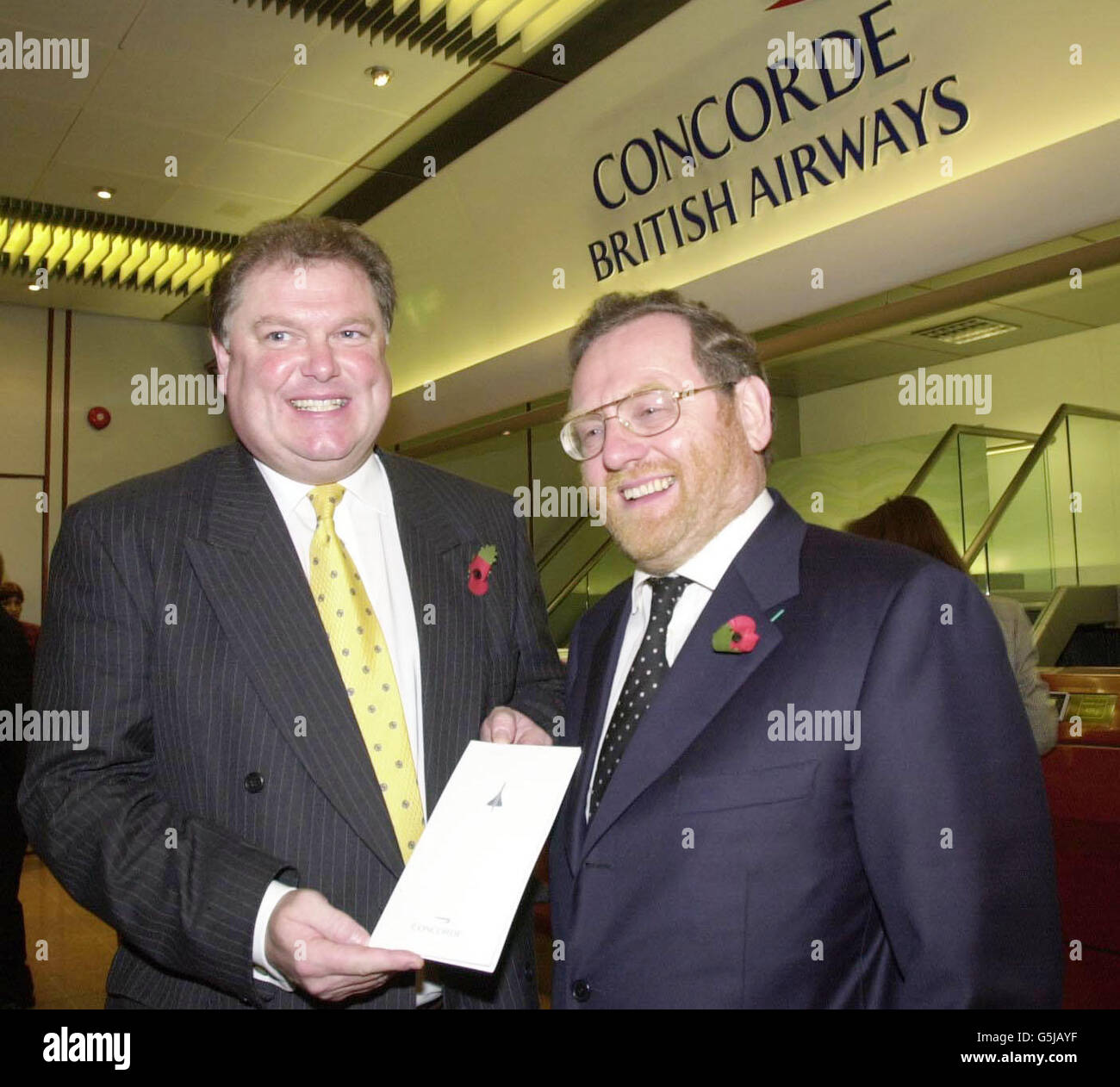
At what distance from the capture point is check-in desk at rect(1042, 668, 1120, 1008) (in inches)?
Answer: 135

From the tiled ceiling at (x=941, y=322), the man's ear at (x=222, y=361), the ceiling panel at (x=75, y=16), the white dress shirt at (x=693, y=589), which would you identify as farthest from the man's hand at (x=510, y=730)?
the ceiling panel at (x=75, y=16)

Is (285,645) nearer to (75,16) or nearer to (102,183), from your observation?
(75,16)

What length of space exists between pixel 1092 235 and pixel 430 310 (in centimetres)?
494

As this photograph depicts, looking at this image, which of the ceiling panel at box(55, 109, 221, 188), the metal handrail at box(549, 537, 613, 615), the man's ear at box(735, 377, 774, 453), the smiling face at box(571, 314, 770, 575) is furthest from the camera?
the metal handrail at box(549, 537, 613, 615)

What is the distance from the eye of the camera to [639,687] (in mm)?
1689

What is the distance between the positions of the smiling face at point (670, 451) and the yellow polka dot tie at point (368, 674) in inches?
18.8

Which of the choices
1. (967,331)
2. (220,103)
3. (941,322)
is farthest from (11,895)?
(967,331)

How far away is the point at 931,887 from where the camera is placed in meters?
1.40

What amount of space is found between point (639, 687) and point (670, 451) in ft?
1.41

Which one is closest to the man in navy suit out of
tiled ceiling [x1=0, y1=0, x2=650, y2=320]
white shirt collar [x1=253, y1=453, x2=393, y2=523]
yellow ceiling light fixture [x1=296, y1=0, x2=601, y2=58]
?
white shirt collar [x1=253, y1=453, x2=393, y2=523]

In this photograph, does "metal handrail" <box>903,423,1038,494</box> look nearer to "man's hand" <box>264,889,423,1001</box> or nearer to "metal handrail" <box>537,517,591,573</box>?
"metal handrail" <box>537,517,591,573</box>

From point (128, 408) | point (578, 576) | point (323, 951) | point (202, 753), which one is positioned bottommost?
point (323, 951)

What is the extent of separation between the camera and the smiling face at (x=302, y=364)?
5.68 ft

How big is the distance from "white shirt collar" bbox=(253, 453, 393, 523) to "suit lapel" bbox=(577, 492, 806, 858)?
0.66m
